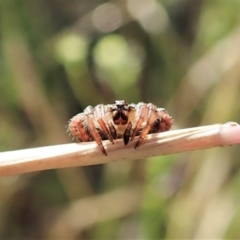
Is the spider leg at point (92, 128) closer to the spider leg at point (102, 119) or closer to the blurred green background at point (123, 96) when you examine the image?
the spider leg at point (102, 119)

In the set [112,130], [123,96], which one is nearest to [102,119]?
[112,130]

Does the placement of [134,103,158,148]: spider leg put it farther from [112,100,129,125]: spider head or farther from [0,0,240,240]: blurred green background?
[0,0,240,240]: blurred green background

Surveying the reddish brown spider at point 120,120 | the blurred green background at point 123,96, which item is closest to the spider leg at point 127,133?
the reddish brown spider at point 120,120

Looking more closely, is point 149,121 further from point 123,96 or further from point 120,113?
point 123,96

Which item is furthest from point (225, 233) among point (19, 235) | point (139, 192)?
point (19, 235)

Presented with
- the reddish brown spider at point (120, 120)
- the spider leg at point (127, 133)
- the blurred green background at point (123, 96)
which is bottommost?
the blurred green background at point (123, 96)

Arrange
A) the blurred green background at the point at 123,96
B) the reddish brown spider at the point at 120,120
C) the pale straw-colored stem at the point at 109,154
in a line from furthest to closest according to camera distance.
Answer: the blurred green background at the point at 123,96 → the reddish brown spider at the point at 120,120 → the pale straw-colored stem at the point at 109,154
